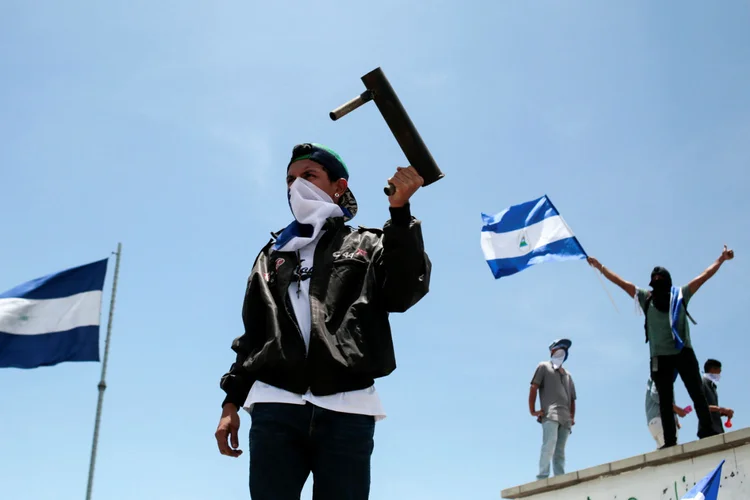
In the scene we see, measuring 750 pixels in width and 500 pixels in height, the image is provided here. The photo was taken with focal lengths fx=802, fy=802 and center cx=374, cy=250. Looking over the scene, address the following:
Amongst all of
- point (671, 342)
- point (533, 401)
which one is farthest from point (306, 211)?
point (533, 401)

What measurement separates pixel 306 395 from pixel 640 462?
22.3 ft

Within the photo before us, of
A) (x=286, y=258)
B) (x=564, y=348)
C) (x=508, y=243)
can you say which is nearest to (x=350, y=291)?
(x=286, y=258)

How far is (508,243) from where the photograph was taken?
12875 millimetres

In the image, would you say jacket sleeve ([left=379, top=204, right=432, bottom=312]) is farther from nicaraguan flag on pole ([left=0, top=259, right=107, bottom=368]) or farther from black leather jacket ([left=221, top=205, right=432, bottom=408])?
nicaraguan flag on pole ([left=0, top=259, right=107, bottom=368])

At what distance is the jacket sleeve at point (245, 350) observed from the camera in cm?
332

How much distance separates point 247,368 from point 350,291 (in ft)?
1.69

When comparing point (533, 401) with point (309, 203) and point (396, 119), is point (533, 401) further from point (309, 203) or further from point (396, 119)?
point (396, 119)

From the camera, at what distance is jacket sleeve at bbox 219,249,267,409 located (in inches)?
131

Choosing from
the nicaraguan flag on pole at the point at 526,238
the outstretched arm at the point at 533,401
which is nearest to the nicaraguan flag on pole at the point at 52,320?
the nicaraguan flag on pole at the point at 526,238

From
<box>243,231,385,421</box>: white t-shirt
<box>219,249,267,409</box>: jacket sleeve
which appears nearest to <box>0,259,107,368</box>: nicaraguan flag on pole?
<box>219,249,267,409</box>: jacket sleeve

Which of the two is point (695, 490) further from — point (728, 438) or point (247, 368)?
point (247, 368)

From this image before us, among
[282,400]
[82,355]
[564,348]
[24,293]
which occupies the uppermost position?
[24,293]

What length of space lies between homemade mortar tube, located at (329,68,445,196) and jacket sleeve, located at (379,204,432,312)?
14 centimetres

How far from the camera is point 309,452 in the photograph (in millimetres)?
3027
